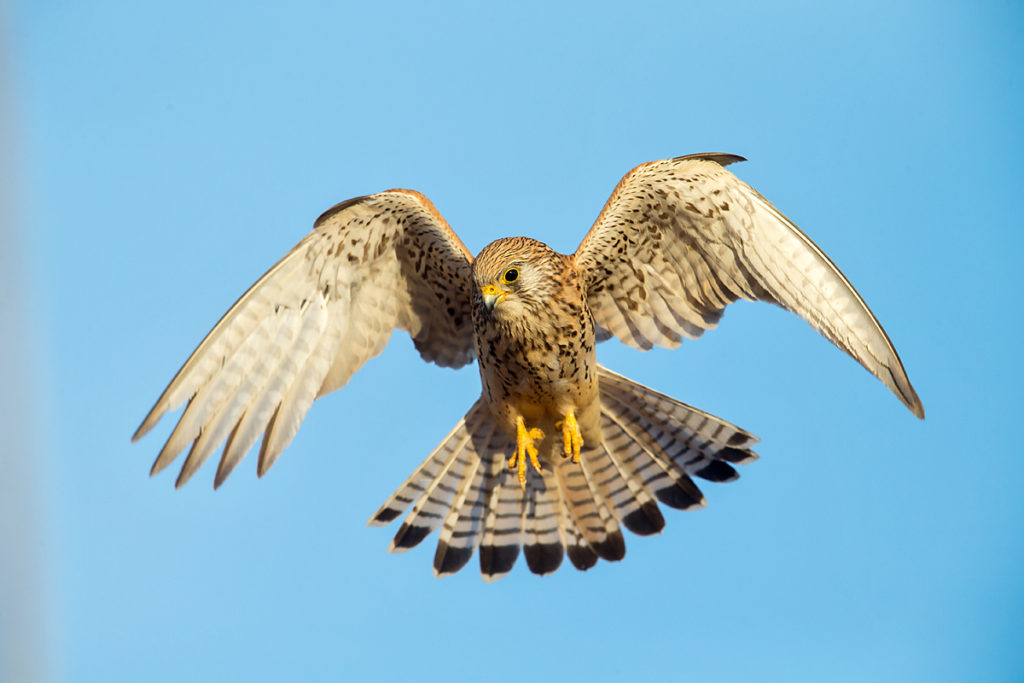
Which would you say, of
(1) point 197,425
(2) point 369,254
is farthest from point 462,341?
(1) point 197,425

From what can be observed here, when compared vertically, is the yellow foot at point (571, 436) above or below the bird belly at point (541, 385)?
below

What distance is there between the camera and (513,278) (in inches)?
210

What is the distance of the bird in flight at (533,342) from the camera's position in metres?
5.45

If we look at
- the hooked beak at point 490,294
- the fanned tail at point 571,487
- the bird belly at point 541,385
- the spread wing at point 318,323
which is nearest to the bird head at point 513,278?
the hooked beak at point 490,294

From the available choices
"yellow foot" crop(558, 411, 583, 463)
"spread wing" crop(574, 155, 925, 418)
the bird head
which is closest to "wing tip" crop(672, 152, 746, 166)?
"spread wing" crop(574, 155, 925, 418)

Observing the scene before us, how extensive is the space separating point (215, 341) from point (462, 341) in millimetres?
1651

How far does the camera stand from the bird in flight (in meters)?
5.45

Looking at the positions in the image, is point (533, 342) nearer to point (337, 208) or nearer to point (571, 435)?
point (571, 435)

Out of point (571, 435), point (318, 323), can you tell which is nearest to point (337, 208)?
point (318, 323)

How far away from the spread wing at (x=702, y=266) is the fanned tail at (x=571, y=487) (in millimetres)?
579

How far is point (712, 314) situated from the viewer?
20.1ft

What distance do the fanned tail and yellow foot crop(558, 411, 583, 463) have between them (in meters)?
0.58

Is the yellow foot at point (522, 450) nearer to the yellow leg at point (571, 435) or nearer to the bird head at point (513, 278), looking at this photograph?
the yellow leg at point (571, 435)

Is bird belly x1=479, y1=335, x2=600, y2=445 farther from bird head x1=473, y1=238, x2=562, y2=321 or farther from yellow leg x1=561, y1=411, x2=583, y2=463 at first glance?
bird head x1=473, y1=238, x2=562, y2=321
